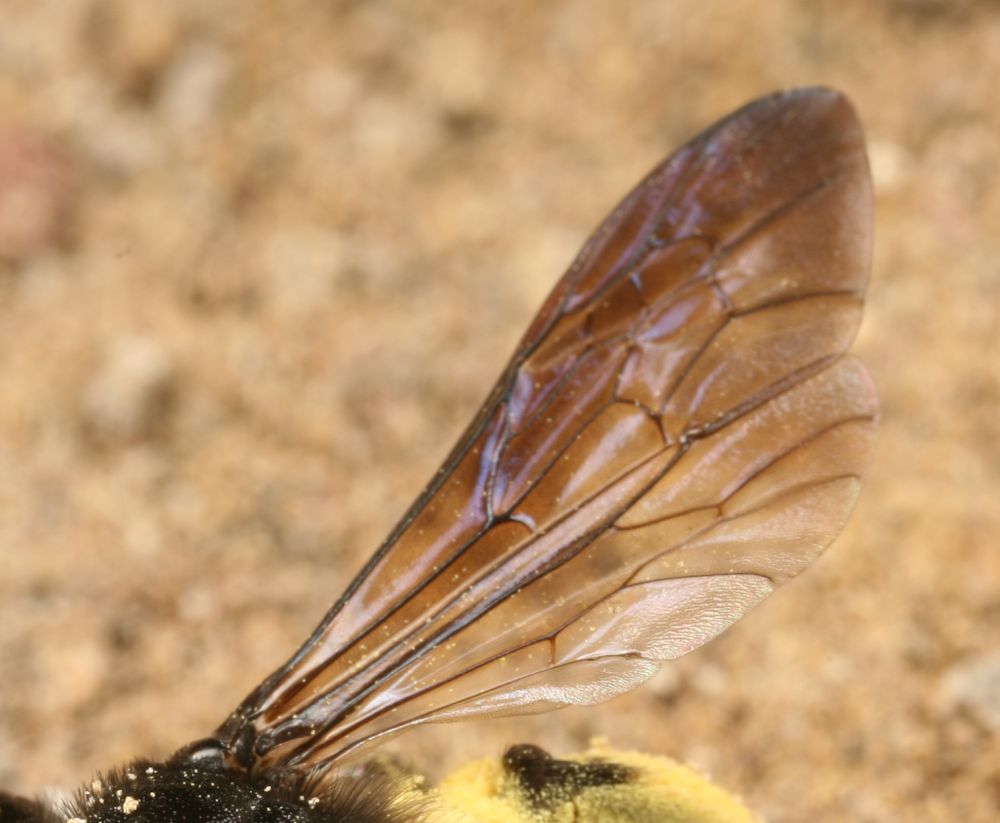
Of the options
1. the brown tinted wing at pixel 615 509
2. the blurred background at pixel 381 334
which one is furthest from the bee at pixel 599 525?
the blurred background at pixel 381 334

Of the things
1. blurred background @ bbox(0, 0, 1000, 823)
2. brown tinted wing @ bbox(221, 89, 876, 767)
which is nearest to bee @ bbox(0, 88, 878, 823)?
brown tinted wing @ bbox(221, 89, 876, 767)

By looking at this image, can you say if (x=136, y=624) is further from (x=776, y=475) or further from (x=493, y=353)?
(x=776, y=475)

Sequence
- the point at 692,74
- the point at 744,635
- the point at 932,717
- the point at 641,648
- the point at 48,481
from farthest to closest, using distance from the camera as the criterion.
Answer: the point at 692,74 < the point at 48,481 < the point at 744,635 < the point at 932,717 < the point at 641,648

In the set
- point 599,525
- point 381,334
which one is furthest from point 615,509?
point 381,334

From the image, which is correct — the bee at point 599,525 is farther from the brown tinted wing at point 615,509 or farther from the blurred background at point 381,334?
the blurred background at point 381,334

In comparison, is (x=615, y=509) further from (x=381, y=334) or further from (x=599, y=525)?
(x=381, y=334)

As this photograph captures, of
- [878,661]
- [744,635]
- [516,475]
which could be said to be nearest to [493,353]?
[744,635]

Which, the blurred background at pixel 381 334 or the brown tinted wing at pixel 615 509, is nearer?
the brown tinted wing at pixel 615 509

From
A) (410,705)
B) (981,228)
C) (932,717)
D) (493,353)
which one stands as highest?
(981,228)
